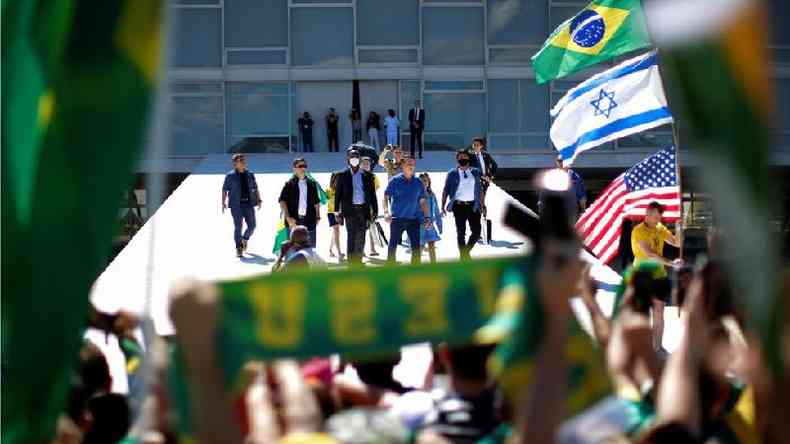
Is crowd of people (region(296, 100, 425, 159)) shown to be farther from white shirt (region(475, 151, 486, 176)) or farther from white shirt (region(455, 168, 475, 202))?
white shirt (region(455, 168, 475, 202))

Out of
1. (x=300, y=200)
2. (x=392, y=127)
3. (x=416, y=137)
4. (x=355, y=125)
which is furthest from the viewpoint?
(x=355, y=125)

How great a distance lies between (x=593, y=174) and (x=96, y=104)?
97.7ft

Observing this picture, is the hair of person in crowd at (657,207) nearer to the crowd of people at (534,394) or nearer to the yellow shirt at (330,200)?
the yellow shirt at (330,200)

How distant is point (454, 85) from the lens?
103ft

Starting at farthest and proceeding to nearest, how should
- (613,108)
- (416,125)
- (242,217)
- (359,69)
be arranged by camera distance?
(359,69) → (416,125) → (242,217) → (613,108)

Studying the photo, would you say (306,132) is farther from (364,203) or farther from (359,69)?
(364,203)

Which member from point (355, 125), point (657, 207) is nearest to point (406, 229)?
point (657, 207)

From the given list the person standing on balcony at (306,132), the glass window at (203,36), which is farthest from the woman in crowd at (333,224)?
the glass window at (203,36)

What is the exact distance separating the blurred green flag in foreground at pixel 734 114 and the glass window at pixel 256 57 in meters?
29.5

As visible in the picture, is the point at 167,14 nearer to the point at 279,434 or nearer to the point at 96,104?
the point at 96,104

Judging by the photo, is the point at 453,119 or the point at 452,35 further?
the point at 452,35

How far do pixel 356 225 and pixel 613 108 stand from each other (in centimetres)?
473

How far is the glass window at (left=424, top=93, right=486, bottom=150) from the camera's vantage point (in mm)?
31156

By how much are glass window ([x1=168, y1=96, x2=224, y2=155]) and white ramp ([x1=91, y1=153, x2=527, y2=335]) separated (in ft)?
27.7
